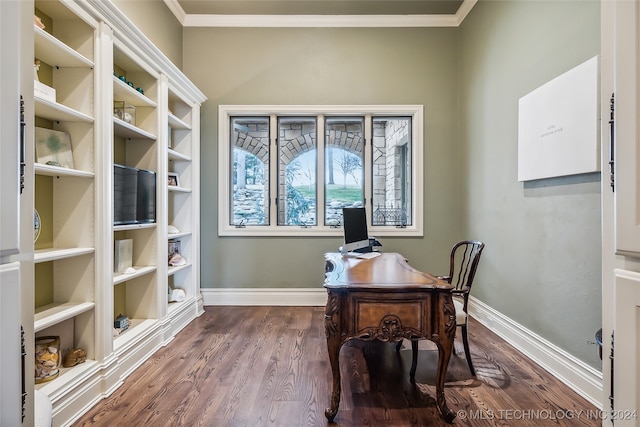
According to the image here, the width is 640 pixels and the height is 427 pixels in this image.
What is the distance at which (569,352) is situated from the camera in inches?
83.9

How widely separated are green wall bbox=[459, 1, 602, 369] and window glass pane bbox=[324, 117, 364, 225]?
1.27 meters

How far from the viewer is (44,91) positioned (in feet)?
5.88

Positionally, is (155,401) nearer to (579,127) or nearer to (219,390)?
(219,390)

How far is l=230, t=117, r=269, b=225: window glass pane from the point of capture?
405 centimetres

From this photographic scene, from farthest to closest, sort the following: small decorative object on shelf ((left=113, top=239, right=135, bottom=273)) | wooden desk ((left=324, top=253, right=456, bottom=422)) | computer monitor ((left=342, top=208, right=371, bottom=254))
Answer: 1. computer monitor ((left=342, top=208, right=371, bottom=254))
2. small decorative object on shelf ((left=113, top=239, right=135, bottom=273))
3. wooden desk ((left=324, top=253, right=456, bottom=422))

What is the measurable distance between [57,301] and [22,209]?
1567mm

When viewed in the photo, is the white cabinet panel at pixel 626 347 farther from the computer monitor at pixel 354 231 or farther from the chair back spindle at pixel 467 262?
the computer monitor at pixel 354 231

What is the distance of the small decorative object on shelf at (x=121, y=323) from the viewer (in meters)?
2.48

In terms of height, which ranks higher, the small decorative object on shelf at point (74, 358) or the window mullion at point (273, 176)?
the window mullion at point (273, 176)

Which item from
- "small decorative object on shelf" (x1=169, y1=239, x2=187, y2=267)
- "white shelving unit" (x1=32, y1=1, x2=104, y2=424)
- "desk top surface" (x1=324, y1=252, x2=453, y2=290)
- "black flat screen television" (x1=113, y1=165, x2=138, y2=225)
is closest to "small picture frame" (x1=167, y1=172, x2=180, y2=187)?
"small decorative object on shelf" (x1=169, y1=239, x2=187, y2=267)

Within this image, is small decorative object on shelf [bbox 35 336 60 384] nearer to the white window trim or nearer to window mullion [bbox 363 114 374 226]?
the white window trim

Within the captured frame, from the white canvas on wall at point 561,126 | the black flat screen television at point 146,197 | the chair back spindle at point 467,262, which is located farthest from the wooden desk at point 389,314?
the black flat screen television at point 146,197

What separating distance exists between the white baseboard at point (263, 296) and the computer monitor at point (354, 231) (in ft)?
3.65

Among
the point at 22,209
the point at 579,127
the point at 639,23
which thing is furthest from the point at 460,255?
the point at 22,209
